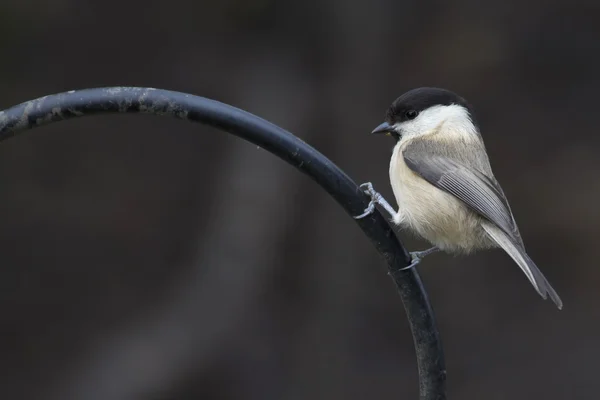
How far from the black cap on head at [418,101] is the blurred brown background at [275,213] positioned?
4.27ft

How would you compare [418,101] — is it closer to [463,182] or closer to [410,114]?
[410,114]

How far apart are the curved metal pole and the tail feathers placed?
0.49m

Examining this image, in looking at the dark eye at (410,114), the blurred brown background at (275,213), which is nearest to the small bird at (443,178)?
the dark eye at (410,114)

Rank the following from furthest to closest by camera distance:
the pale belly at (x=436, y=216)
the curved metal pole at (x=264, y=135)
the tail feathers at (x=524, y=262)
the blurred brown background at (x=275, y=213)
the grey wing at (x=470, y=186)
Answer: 1. the blurred brown background at (x=275, y=213)
2. the pale belly at (x=436, y=216)
3. the grey wing at (x=470, y=186)
4. the tail feathers at (x=524, y=262)
5. the curved metal pole at (x=264, y=135)

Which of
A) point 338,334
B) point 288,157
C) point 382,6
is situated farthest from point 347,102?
point 288,157

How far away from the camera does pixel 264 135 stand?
170cm

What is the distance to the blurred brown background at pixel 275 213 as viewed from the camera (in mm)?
3924

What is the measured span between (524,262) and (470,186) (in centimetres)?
36

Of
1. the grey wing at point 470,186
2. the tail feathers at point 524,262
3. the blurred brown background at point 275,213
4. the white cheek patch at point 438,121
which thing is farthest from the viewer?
the blurred brown background at point 275,213

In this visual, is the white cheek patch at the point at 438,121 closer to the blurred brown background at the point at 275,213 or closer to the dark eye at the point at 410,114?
the dark eye at the point at 410,114

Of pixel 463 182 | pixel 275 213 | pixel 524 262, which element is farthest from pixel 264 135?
pixel 275 213

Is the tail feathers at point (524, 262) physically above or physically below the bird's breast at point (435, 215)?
below

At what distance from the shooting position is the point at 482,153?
9.23ft

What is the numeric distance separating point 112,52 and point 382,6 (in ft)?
4.36
